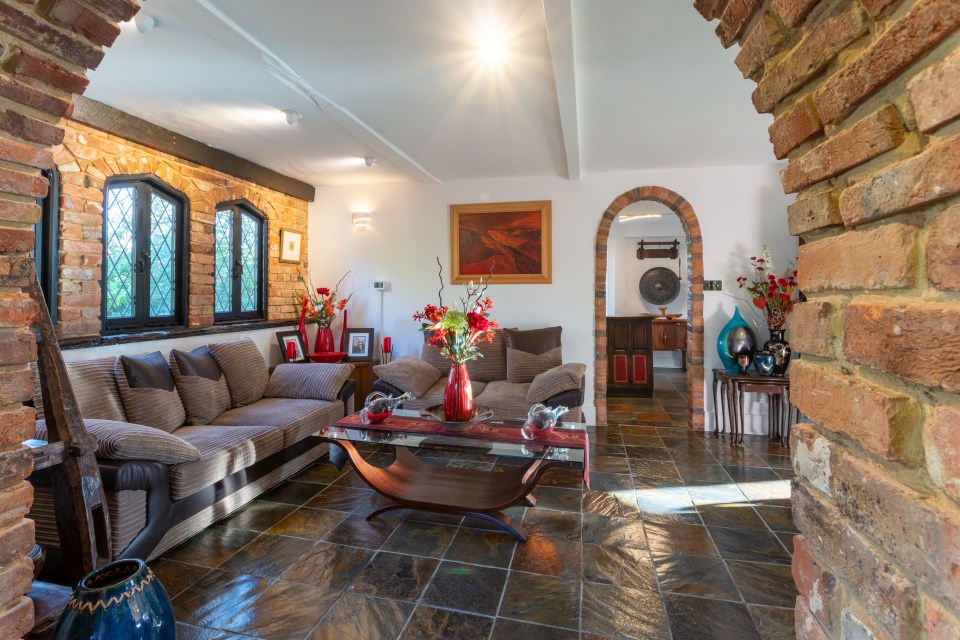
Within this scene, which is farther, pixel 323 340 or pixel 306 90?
pixel 323 340

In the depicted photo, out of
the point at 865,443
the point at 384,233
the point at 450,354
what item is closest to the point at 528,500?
the point at 450,354

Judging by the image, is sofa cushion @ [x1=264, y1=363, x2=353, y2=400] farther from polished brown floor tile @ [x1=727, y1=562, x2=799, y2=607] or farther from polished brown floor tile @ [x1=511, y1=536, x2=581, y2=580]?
polished brown floor tile @ [x1=727, y1=562, x2=799, y2=607]

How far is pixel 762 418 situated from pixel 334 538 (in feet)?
12.5

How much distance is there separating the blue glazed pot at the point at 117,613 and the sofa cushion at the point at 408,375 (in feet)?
9.05

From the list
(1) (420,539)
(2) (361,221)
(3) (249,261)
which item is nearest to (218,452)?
(1) (420,539)

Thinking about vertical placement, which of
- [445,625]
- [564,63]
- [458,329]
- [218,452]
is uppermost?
[564,63]

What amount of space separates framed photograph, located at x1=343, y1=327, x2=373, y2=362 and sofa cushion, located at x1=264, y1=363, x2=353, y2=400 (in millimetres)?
1129

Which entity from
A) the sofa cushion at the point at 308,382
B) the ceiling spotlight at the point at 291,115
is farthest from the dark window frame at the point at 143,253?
the ceiling spotlight at the point at 291,115

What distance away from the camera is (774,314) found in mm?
4023

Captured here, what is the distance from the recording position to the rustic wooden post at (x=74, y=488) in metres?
1.57

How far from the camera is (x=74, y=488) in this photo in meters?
1.66

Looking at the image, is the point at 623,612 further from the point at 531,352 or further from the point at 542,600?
the point at 531,352

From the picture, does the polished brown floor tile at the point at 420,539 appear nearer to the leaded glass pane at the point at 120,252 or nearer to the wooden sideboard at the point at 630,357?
the leaded glass pane at the point at 120,252

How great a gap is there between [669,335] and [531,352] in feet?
12.8
